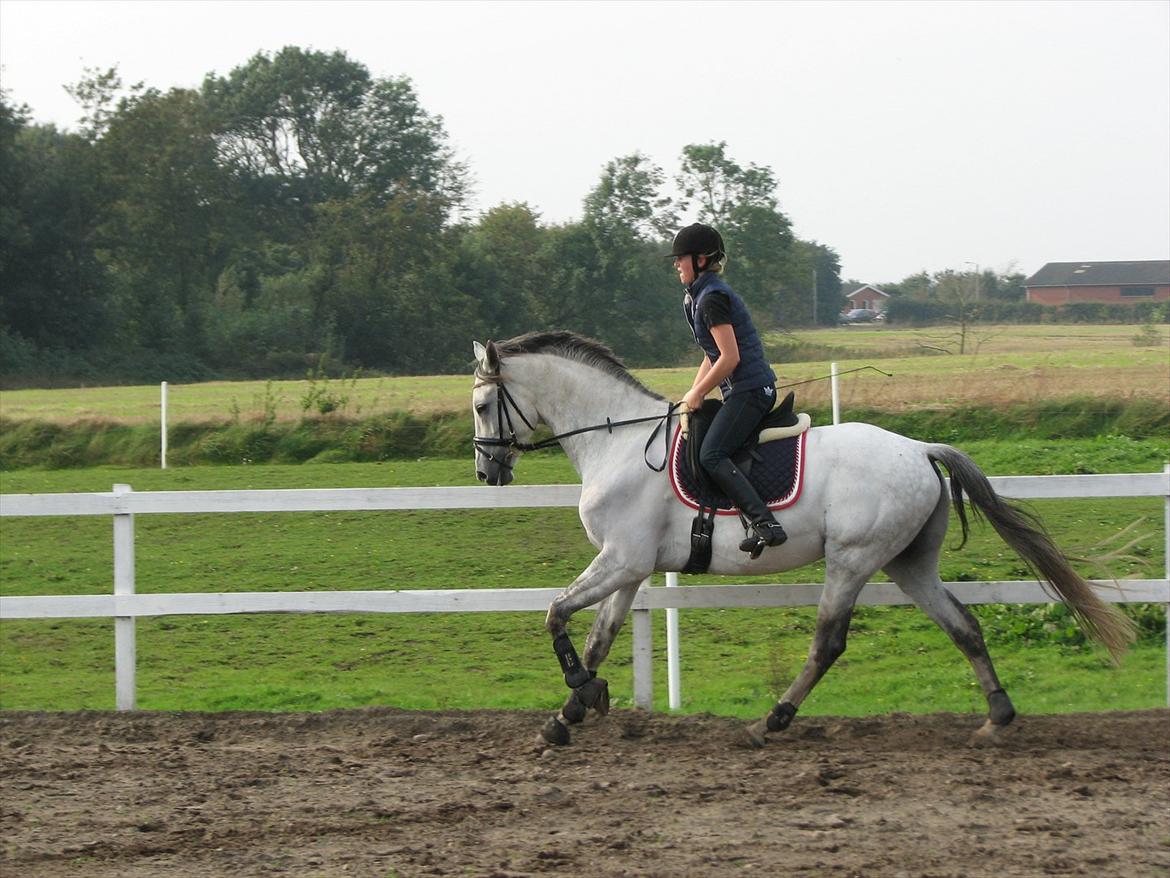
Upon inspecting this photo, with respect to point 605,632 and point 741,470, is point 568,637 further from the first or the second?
point 741,470

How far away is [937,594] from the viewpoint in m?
6.79

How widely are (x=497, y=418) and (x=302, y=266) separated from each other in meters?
52.4

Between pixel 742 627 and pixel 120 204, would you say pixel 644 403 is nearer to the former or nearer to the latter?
pixel 742 627

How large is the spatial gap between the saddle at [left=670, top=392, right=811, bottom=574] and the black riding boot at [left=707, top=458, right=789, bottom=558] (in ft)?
0.42

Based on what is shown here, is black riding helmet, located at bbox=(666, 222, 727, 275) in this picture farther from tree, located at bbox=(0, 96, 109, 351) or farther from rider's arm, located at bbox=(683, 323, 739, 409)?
tree, located at bbox=(0, 96, 109, 351)

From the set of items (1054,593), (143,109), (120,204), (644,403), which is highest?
(143,109)

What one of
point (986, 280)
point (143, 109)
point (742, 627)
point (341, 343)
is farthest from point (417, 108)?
point (742, 627)

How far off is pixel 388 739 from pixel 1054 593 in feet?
12.5

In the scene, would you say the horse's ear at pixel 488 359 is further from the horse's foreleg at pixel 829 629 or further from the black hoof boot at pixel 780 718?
the black hoof boot at pixel 780 718

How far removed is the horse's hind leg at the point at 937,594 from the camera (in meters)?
6.68

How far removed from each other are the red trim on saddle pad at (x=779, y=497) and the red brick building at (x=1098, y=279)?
45.0 m

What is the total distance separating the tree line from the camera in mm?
42625

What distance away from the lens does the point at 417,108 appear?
65.8 meters

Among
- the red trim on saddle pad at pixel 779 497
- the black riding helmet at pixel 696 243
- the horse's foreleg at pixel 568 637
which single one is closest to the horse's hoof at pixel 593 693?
the horse's foreleg at pixel 568 637
